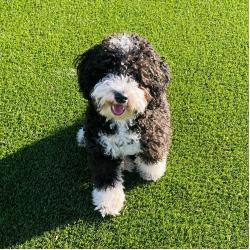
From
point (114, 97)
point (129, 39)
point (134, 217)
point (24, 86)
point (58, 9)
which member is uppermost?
point (129, 39)

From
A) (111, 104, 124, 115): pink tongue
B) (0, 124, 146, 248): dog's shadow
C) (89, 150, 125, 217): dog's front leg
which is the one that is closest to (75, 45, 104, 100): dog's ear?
(111, 104, 124, 115): pink tongue

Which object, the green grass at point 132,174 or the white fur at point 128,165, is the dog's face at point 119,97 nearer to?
the white fur at point 128,165

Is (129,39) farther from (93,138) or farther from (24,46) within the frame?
(24,46)

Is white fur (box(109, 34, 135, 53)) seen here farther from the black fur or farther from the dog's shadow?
the dog's shadow

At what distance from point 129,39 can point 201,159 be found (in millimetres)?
1365

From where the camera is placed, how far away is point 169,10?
5102 mm

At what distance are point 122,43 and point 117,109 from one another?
1.37 ft

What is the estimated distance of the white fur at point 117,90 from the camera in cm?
300

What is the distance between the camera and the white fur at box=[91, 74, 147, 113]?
9.85 ft

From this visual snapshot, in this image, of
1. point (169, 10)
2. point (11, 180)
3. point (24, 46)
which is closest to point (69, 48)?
point (24, 46)

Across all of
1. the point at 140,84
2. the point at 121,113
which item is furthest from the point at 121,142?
the point at 140,84

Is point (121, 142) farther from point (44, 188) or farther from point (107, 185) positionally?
point (44, 188)

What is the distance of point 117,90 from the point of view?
2.98 metres

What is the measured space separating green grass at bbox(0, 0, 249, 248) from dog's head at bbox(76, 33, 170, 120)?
0.96 metres
